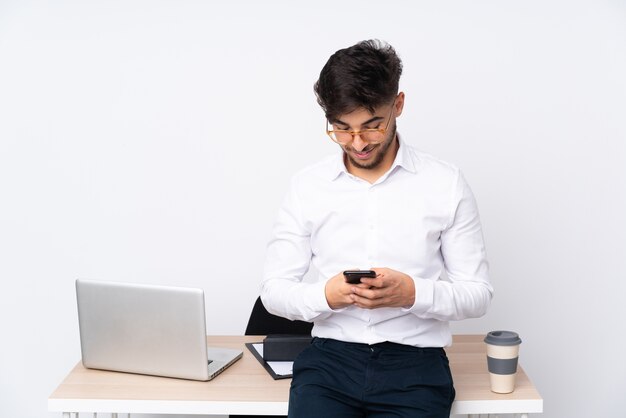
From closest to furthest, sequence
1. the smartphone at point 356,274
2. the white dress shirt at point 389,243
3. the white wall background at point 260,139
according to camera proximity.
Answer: the smartphone at point 356,274 < the white dress shirt at point 389,243 < the white wall background at point 260,139

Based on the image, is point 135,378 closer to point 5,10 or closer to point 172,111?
point 172,111

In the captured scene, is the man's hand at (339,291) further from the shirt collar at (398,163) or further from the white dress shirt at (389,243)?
the shirt collar at (398,163)

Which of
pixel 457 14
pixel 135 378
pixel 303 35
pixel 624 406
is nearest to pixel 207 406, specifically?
pixel 135 378

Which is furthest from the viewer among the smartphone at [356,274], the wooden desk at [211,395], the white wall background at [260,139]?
the white wall background at [260,139]

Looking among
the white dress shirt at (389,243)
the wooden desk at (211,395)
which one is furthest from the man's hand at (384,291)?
the wooden desk at (211,395)

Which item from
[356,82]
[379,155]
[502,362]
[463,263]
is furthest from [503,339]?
[356,82]

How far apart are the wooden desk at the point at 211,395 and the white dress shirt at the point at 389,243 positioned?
205 millimetres

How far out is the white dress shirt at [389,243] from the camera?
2607 millimetres

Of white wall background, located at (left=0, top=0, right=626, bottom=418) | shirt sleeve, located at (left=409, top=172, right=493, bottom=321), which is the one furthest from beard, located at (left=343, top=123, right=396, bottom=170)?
white wall background, located at (left=0, top=0, right=626, bottom=418)

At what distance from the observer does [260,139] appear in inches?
158

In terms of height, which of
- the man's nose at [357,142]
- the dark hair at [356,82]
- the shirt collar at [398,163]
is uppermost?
the dark hair at [356,82]

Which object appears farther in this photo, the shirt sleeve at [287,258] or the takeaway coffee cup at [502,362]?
the shirt sleeve at [287,258]

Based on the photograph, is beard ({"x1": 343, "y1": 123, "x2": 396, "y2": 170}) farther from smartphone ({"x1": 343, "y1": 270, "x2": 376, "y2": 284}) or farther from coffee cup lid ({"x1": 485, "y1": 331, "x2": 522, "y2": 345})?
coffee cup lid ({"x1": 485, "y1": 331, "x2": 522, "y2": 345})

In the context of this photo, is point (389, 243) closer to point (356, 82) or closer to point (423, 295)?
point (423, 295)
